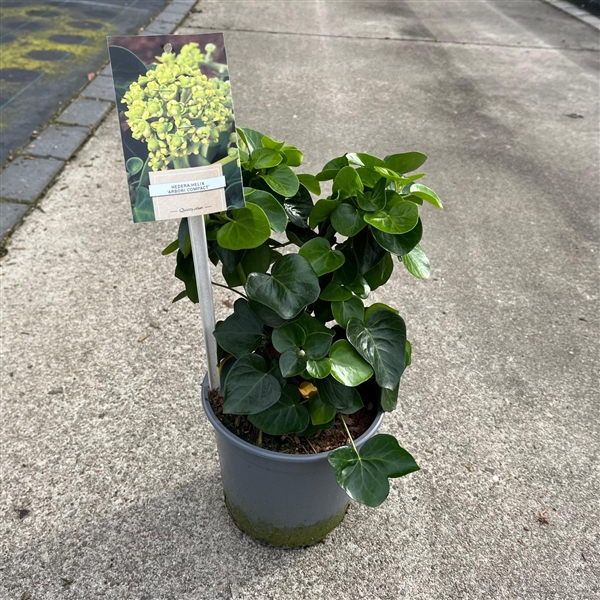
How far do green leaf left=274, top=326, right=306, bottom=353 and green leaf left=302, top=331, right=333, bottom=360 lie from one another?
21 mm

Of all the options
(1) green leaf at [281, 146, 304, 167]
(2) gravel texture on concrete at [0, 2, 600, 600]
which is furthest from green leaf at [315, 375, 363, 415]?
(2) gravel texture on concrete at [0, 2, 600, 600]

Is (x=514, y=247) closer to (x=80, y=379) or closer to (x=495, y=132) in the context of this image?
(x=495, y=132)

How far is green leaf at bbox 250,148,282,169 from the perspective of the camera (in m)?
1.33

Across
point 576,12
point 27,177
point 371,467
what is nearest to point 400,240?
point 371,467

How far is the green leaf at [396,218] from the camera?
1.22m

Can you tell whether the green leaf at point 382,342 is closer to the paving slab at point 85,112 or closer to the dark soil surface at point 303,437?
the dark soil surface at point 303,437

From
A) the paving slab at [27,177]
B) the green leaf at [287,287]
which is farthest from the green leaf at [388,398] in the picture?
the paving slab at [27,177]

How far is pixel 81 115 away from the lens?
389cm

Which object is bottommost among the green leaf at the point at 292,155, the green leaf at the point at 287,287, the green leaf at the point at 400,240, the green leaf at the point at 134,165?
the green leaf at the point at 287,287

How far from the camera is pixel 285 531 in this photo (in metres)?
1.68

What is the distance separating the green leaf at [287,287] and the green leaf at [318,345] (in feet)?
0.33

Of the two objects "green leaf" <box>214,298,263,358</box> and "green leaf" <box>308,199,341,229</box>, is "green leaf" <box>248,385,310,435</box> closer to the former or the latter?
"green leaf" <box>214,298,263,358</box>

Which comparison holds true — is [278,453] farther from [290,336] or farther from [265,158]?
[265,158]

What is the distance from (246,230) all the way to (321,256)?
19 centimetres
